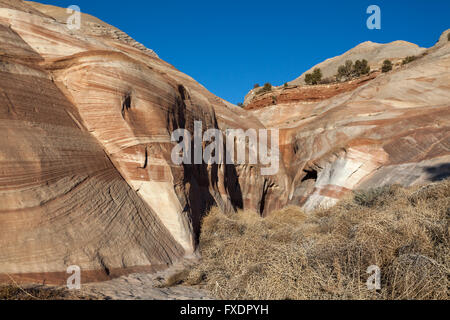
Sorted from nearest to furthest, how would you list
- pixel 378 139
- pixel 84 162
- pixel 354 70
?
pixel 84 162 → pixel 378 139 → pixel 354 70

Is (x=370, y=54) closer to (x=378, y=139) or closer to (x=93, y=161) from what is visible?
(x=378, y=139)

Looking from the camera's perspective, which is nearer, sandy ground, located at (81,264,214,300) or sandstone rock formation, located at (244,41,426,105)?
sandy ground, located at (81,264,214,300)

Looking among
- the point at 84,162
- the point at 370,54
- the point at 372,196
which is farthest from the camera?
the point at 370,54

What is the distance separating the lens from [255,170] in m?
13.8

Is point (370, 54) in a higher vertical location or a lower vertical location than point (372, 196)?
higher

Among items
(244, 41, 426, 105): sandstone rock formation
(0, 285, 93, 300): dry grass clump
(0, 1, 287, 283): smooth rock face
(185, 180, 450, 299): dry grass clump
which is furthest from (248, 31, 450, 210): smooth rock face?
(244, 41, 426, 105): sandstone rock formation

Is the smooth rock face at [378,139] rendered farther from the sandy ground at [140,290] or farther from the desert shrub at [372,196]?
the sandy ground at [140,290]

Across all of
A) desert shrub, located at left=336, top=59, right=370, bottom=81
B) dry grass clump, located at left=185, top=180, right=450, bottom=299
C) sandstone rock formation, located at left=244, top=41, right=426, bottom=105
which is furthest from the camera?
sandstone rock formation, located at left=244, top=41, right=426, bottom=105

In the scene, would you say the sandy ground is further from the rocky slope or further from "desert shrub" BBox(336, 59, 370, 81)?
"desert shrub" BBox(336, 59, 370, 81)

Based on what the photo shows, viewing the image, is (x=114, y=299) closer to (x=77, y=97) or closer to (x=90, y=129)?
(x=90, y=129)

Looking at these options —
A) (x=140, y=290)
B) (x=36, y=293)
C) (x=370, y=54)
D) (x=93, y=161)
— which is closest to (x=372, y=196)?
(x=140, y=290)

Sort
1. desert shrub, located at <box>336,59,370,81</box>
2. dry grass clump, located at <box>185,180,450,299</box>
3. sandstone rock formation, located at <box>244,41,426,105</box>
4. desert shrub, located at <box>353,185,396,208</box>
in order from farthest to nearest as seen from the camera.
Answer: sandstone rock formation, located at <box>244,41,426,105</box>
desert shrub, located at <box>336,59,370,81</box>
desert shrub, located at <box>353,185,396,208</box>
dry grass clump, located at <box>185,180,450,299</box>

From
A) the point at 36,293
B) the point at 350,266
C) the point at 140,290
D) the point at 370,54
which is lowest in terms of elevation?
the point at 140,290

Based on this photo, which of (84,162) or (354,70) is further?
(354,70)
